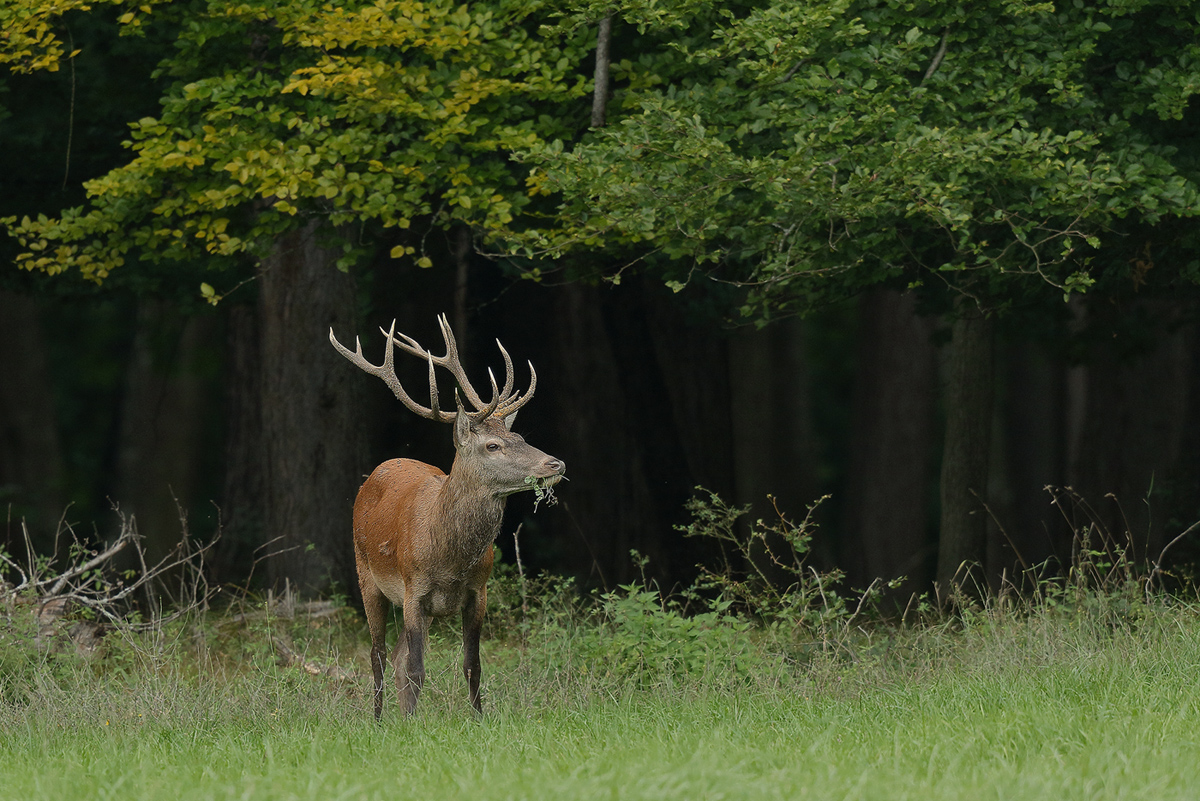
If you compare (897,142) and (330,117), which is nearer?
(897,142)

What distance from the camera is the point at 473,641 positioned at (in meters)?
7.80

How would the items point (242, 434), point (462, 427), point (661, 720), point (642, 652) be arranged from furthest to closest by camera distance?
point (242, 434)
point (642, 652)
point (462, 427)
point (661, 720)

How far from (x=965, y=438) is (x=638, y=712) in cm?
510

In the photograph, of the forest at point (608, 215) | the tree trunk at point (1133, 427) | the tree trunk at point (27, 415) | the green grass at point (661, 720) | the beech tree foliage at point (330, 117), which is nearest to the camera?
the green grass at point (661, 720)

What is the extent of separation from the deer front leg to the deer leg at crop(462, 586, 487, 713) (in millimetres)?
220

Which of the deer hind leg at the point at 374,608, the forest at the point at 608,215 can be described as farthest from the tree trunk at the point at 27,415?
the deer hind leg at the point at 374,608

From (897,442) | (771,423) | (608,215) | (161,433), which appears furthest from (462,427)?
(161,433)

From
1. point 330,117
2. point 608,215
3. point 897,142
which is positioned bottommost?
point 608,215

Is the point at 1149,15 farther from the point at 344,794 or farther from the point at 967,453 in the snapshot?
the point at 344,794

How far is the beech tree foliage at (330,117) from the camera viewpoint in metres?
9.51

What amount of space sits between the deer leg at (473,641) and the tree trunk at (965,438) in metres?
5.02

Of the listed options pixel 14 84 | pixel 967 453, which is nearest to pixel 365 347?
pixel 14 84

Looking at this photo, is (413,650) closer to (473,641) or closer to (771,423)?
(473,641)

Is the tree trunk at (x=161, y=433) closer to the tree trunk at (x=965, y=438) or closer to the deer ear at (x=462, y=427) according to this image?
the tree trunk at (x=965, y=438)
